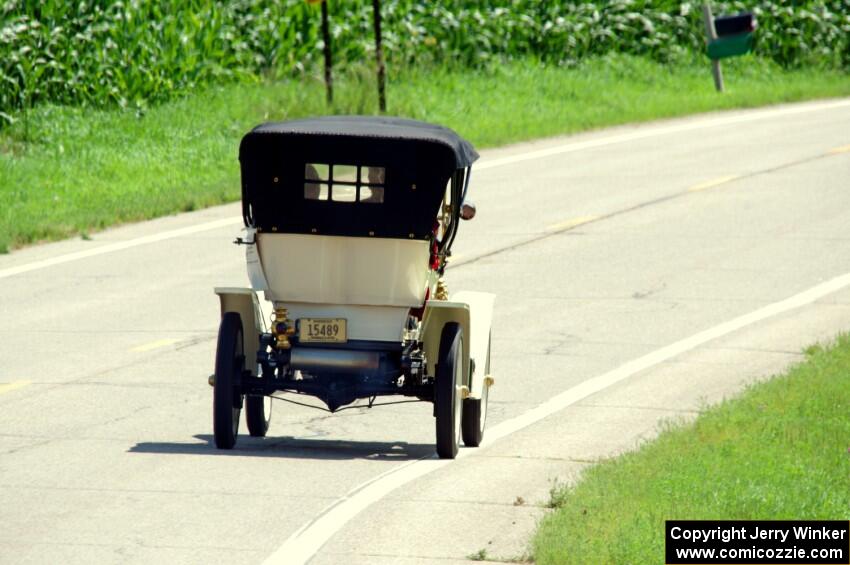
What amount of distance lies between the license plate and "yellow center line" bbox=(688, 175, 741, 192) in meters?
14.3

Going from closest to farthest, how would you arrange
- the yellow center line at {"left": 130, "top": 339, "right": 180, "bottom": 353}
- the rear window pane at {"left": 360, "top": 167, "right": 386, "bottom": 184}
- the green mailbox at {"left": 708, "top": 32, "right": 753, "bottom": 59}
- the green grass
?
1. the green grass
2. the rear window pane at {"left": 360, "top": 167, "right": 386, "bottom": 184}
3. the yellow center line at {"left": 130, "top": 339, "right": 180, "bottom": 353}
4. the green mailbox at {"left": 708, "top": 32, "right": 753, "bottom": 59}

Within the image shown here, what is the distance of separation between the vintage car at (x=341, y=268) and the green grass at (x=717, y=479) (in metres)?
1.64

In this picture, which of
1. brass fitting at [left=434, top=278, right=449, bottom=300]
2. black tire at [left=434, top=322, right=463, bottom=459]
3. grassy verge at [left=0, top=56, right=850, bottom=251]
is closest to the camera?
black tire at [left=434, top=322, right=463, bottom=459]

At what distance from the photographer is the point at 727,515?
29.9ft

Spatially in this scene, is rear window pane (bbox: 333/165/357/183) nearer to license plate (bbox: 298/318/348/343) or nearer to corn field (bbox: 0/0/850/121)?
license plate (bbox: 298/318/348/343)

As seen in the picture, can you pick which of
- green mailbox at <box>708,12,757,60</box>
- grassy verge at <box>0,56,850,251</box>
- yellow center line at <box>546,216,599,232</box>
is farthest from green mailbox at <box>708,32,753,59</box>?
yellow center line at <box>546,216,599,232</box>

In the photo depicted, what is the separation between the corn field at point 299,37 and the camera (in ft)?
96.4

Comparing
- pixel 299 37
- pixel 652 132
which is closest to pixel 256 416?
pixel 652 132

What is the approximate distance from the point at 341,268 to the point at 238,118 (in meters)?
18.2

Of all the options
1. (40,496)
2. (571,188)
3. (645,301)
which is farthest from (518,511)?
(571,188)

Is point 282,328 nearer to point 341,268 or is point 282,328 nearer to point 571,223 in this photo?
point 341,268

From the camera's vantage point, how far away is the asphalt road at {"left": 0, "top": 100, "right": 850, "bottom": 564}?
385 inches

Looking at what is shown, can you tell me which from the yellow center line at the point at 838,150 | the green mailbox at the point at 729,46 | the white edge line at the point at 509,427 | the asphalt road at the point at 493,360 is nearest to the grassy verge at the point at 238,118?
the green mailbox at the point at 729,46

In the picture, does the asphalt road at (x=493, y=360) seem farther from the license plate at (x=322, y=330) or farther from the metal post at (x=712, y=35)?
the metal post at (x=712, y=35)
